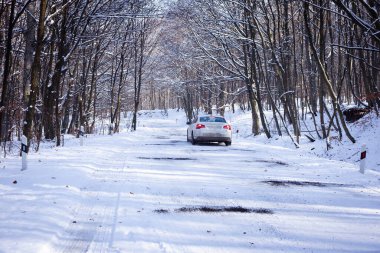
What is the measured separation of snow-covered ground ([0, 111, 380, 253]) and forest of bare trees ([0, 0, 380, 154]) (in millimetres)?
3354

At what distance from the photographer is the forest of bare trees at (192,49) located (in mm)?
13932

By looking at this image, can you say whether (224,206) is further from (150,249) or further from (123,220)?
(150,249)

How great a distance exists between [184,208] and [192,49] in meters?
23.7

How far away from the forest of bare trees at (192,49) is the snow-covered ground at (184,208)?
11.0ft

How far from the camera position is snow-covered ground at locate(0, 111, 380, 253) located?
14.7ft

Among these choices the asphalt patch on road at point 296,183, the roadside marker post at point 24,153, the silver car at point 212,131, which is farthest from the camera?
the silver car at point 212,131

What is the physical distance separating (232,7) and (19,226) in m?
20.3

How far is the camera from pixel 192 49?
94.0 ft

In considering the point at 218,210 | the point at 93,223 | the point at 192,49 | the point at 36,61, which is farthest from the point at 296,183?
the point at 192,49

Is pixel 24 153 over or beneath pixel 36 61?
beneath

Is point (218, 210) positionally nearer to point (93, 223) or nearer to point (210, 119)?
point (93, 223)

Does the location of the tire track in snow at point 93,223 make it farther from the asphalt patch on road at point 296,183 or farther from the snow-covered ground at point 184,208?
the asphalt patch on road at point 296,183

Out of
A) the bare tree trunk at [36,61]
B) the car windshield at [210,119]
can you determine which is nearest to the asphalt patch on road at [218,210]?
the bare tree trunk at [36,61]

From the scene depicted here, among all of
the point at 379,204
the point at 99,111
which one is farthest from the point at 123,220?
the point at 99,111
